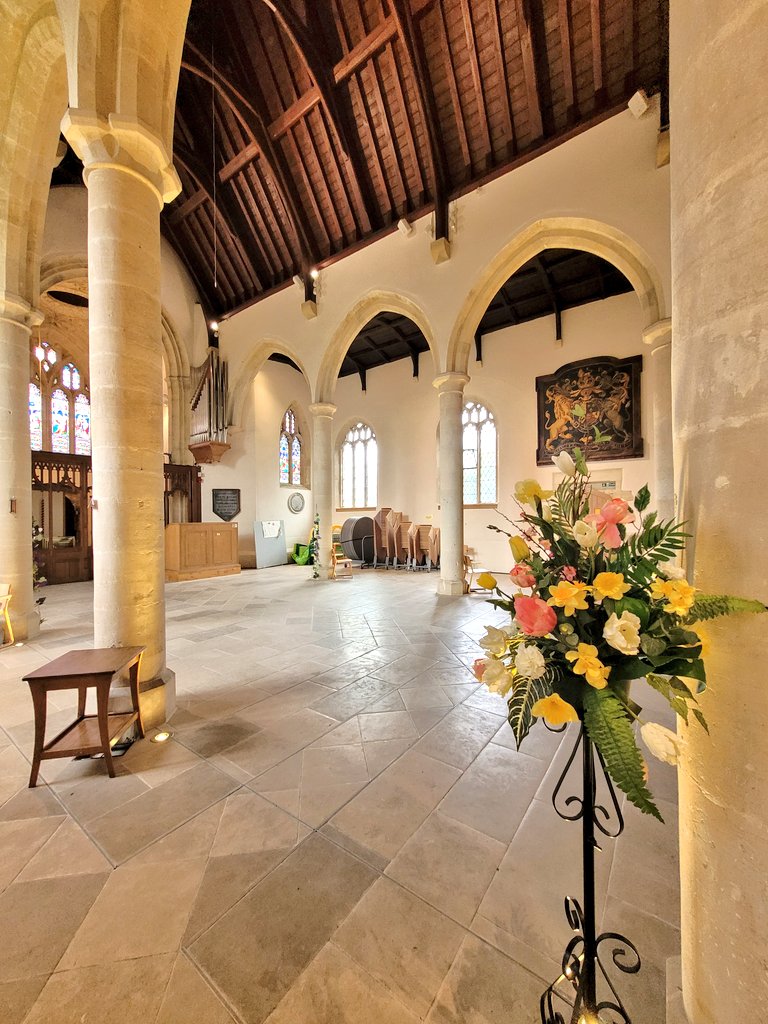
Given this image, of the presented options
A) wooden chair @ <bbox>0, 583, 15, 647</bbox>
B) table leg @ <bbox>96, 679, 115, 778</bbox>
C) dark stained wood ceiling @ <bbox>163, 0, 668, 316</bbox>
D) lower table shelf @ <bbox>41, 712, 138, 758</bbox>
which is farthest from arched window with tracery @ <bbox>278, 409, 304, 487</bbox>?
table leg @ <bbox>96, 679, 115, 778</bbox>

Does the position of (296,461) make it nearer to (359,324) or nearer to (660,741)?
(359,324)

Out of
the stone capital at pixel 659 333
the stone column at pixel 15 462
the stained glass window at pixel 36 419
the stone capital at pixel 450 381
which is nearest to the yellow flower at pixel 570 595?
A: the stone column at pixel 15 462

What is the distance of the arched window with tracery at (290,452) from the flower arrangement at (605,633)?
1205 cm

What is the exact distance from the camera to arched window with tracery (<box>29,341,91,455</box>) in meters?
10.4

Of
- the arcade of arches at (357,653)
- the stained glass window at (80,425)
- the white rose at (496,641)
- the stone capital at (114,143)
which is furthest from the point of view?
the stained glass window at (80,425)

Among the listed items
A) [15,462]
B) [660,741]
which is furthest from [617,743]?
[15,462]

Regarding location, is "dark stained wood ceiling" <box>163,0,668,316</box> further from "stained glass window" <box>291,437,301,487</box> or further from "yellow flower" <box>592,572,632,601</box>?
"yellow flower" <box>592,572,632,601</box>

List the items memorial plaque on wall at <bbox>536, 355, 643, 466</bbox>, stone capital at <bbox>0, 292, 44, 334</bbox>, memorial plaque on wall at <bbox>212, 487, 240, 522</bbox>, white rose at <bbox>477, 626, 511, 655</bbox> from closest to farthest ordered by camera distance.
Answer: white rose at <bbox>477, 626, 511, 655</bbox> → stone capital at <bbox>0, 292, 44, 334</bbox> → memorial plaque on wall at <bbox>536, 355, 643, 466</bbox> → memorial plaque on wall at <bbox>212, 487, 240, 522</bbox>

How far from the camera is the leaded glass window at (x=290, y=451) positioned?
12.6 metres

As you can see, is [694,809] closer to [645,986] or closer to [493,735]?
[645,986]

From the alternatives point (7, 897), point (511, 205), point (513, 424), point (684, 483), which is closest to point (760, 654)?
point (684, 483)

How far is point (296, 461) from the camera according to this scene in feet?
42.8

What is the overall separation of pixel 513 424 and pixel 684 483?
984 centimetres

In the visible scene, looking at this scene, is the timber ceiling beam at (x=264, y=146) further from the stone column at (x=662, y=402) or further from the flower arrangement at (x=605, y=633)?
the flower arrangement at (x=605, y=633)
